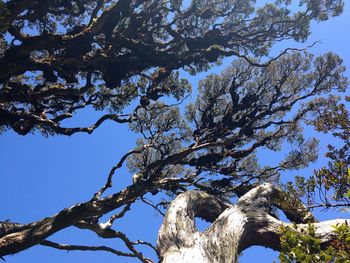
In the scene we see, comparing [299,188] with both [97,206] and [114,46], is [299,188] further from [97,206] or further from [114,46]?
[114,46]

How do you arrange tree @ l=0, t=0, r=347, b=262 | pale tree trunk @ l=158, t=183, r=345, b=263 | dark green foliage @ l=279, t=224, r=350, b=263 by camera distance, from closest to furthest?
dark green foliage @ l=279, t=224, r=350, b=263
pale tree trunk @ l=158, t=183, r=345, b=263
tree @ l=0, t=0, r=347, b=262

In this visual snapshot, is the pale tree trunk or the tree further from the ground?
the tree

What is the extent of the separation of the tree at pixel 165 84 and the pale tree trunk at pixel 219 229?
376cm

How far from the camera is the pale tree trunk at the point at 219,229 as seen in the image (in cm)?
504

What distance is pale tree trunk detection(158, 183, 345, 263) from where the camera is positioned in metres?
5.04

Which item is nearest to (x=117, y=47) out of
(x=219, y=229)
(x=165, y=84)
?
(x=165, y=84)

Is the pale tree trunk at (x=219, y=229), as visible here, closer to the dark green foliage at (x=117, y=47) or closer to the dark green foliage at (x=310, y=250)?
the dark green foliage at (x=310, y=250)

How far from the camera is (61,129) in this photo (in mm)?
12945

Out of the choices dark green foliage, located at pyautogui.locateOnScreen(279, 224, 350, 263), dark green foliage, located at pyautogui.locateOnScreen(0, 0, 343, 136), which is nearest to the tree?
dark green foliage, located at pyautogui.locateOnScreen(0, 0, 343, 136)

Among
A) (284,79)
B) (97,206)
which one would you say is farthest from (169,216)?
(284,79)

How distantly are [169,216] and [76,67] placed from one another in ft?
28.6

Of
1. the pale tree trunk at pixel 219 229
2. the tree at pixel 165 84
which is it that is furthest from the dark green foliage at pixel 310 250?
the tree at pixel 165 84

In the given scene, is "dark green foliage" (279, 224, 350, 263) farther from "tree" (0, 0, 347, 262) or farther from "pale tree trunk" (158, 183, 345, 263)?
"tree" (0, 0, 347, 262)

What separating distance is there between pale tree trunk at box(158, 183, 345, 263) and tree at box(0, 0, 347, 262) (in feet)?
12.3
